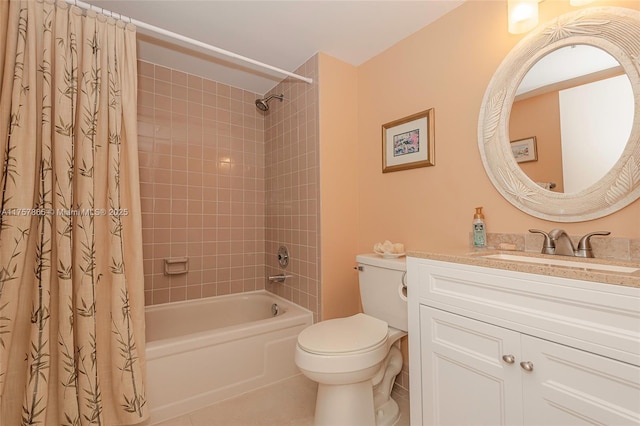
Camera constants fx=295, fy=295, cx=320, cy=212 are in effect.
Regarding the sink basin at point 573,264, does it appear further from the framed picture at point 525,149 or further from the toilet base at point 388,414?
the toilet base at point 388,414

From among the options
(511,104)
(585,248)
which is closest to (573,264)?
(585,248)

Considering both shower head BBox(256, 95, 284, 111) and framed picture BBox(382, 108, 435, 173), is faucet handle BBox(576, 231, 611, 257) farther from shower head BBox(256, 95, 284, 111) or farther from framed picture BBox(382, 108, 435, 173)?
shower head BBox(256, 95, 284, 111)

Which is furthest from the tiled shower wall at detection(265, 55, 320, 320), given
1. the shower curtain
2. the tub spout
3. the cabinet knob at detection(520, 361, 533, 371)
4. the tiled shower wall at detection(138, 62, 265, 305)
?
the cabinet knob at detection(520, 361, 533, 371)

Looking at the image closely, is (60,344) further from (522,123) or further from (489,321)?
(522,123)

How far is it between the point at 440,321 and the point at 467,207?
65 centimetres

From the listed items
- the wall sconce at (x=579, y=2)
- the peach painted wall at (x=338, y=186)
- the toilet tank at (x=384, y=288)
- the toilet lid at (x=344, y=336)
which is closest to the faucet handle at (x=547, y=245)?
the toilet tank at (x=384, y=288)

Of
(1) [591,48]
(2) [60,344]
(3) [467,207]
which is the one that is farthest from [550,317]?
(2) [60,344]

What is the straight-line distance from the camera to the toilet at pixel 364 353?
130 cm

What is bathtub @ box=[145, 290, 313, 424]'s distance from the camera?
1.58 metres

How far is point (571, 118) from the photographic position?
120 centimetres

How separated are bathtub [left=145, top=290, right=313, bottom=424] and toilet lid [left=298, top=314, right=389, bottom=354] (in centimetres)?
50

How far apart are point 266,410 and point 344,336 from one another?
2.26ft

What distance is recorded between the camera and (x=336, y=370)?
1.28m

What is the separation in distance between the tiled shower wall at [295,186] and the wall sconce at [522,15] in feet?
3.81
